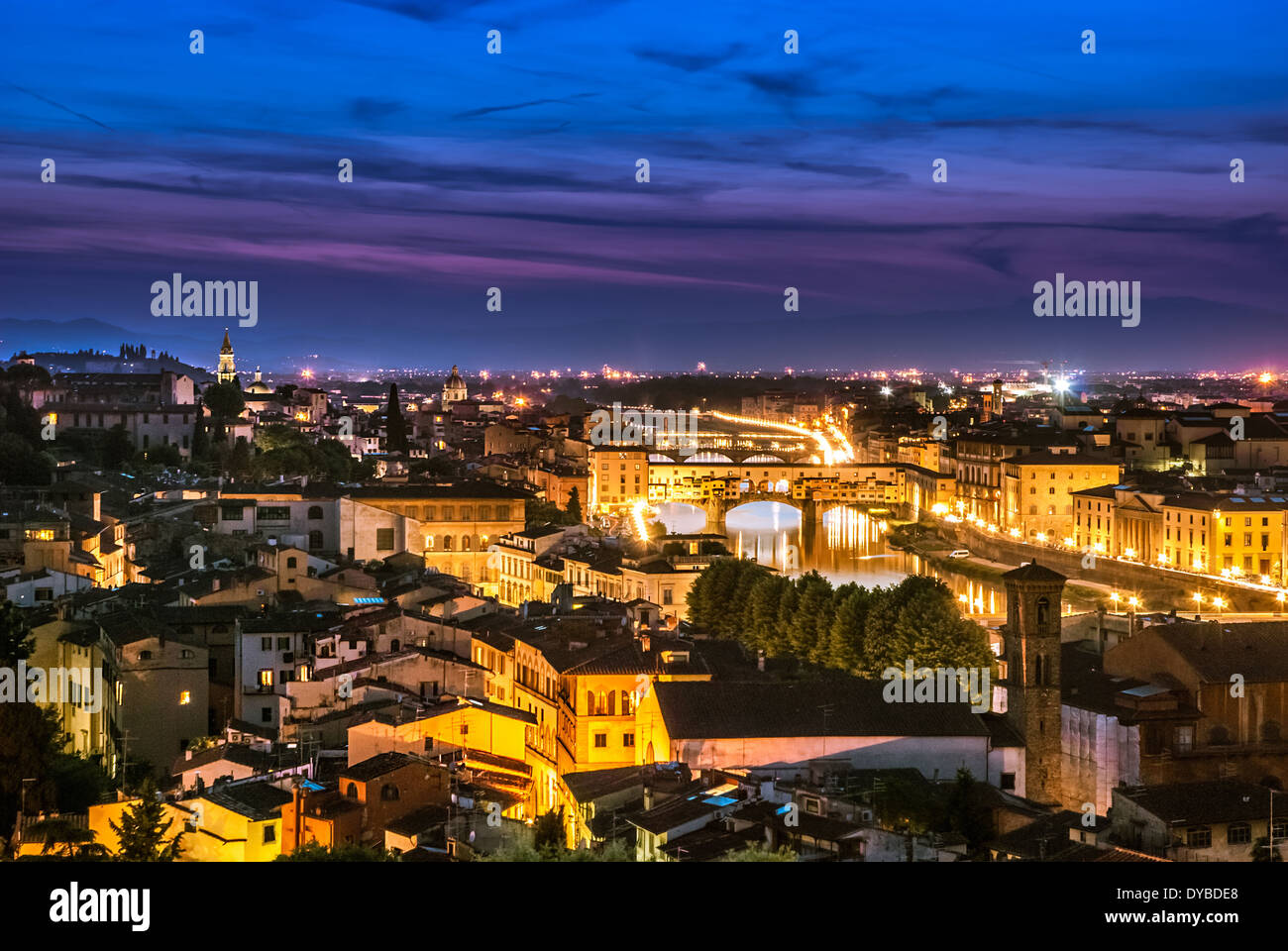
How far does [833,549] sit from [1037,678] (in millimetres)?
14028

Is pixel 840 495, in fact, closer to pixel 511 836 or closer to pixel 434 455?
pixel 434 455

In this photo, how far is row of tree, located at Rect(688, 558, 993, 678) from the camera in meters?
8.50

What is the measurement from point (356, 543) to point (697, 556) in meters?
2.90

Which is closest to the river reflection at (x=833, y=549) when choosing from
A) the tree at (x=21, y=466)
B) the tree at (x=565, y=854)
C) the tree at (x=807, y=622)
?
the tree at (x=807, y=622)

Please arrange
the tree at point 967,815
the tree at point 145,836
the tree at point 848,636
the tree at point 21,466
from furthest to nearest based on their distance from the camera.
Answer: the tree at point 21,466, the tree at point 848,636, the tree at point 967,815, the tree at point 145,836

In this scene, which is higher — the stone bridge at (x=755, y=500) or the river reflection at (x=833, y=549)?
the stone bridge at (x=755, y=500)

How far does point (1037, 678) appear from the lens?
671cm

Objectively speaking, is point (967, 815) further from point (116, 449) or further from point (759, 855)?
point (116, 449)

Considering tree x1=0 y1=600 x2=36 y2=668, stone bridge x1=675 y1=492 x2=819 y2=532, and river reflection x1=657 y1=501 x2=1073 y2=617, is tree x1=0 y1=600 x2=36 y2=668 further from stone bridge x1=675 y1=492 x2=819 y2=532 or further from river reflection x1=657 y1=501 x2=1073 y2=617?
stone bridge x1=675 y1=492 x2=819 y2=532

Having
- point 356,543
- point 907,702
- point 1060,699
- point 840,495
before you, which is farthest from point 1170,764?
point 840,495

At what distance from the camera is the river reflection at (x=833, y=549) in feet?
53.5

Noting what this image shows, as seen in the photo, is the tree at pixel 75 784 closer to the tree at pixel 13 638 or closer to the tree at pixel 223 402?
the tree at pixel 13 638

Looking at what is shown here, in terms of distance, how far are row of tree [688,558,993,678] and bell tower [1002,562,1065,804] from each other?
149 centimetres

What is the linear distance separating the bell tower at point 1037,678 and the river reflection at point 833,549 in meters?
5.85
